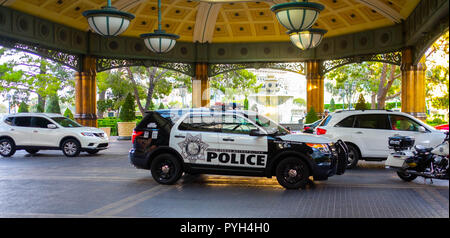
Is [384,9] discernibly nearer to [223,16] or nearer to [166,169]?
[223,16]

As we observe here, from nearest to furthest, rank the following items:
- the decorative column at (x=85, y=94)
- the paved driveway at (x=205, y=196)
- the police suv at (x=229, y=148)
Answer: the paved driveway at (x=205, y=196) → the police suv at (x=229, y=148) → the decorative column at (x=85, y=94)

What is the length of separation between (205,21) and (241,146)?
18099 millimetres

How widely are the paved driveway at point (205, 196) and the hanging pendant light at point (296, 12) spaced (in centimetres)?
464

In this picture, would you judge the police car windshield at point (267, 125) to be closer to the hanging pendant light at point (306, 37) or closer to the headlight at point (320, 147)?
the headlight at point (320, 147)

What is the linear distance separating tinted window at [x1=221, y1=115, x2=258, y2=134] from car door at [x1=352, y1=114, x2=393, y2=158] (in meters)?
4.42

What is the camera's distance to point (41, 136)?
16.9m

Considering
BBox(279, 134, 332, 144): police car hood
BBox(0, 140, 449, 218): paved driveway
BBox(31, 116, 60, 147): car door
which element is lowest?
BBox(0, 140, 449, 218): paved driveway

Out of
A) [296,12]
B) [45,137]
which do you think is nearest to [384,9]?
[296,12]

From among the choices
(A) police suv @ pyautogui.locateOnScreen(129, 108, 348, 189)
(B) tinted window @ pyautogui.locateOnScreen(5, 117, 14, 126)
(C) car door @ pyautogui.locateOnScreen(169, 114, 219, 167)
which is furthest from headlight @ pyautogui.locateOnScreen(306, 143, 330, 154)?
(B) tinted window @ pyautogui.locateOnScreen(5, 117, 14, 126)

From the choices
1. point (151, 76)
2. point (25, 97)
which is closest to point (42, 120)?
point (151, 76)

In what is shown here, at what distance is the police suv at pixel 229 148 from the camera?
31.2ft

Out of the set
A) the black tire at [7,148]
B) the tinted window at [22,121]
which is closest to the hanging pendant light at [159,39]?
the tinted window at [22,121]

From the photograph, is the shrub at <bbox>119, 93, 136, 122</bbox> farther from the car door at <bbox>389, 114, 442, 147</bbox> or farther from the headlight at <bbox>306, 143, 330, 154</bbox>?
the headlight at <bbox>306, 143, 330, 154</bbox>

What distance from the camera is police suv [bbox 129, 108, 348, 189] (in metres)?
9.51
